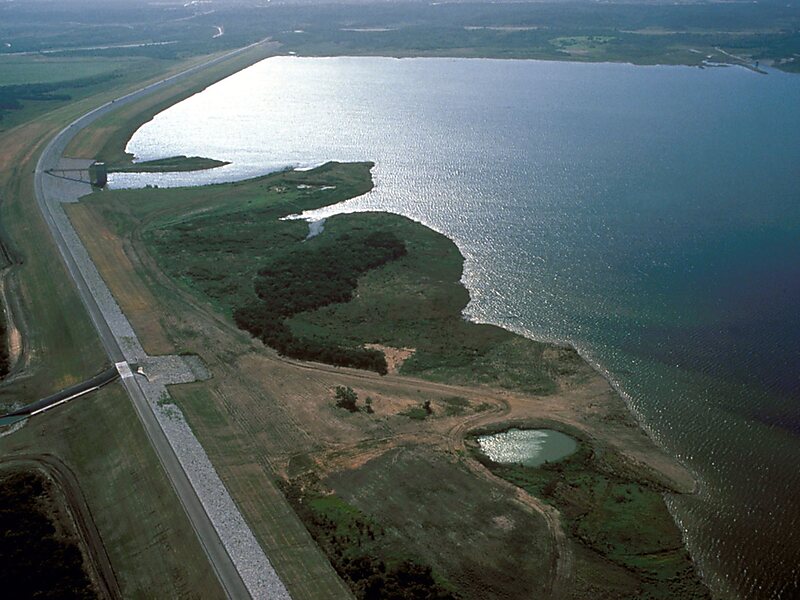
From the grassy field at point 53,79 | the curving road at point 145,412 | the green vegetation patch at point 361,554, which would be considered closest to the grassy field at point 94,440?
the curving road at point 145,412

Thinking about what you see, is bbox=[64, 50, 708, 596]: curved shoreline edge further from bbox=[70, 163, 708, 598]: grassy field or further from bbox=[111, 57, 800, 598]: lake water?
bbox=[70, 163, 708, 598]: grassy field

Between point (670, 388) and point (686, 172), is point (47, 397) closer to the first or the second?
point (670, 388)

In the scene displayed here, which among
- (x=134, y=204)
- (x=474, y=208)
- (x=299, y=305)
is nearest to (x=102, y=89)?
(x=134, y=204)

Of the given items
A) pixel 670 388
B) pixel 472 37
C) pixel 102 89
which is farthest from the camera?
pixel 472 37

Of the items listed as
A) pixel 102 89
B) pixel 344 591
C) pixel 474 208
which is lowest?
pixel 344 591

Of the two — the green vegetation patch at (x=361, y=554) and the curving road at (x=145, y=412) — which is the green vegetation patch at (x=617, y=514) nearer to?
the green vegetation patch at (x=361, y=554)

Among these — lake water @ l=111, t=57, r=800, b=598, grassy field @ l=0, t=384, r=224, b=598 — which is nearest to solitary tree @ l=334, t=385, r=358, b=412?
grassy field @ l=0, t=384, r=224, b=598
